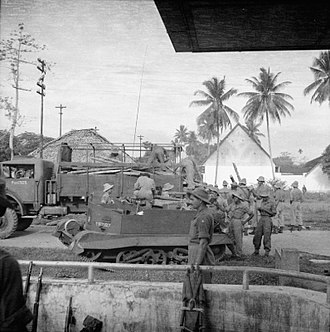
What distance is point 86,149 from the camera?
362 inches

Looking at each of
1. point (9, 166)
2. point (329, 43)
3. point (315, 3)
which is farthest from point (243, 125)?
point (9, 166)

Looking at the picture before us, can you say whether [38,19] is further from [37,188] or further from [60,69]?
[37,188]

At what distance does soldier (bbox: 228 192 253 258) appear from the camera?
771 centimetres

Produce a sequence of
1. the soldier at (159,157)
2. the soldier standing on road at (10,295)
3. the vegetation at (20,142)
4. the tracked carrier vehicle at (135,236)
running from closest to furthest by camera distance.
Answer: the soldier standing on road at (10,295) → the vegetation at (20,142) → the tracked carrier vehicle at (135,236) → the soldier at (159,157)

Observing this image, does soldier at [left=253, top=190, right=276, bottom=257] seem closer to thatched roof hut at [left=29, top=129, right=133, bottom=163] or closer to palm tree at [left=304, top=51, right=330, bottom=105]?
palm tree at [left=304, top=51, right=330, bottom=105]

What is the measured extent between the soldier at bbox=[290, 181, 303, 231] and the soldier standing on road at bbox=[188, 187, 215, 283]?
5993mm

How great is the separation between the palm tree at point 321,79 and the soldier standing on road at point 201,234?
2.65m

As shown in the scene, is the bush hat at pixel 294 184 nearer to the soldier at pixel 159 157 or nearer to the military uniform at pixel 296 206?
the military uniform at pixel 296 206

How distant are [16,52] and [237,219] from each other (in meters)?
4.22

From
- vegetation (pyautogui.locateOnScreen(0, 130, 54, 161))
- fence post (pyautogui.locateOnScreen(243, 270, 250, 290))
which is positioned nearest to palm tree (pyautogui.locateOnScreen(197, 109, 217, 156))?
vegetation (pyautogui.locateOnScreen(0, 130, 54, 161))

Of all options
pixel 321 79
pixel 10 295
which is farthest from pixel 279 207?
pixel 10 295

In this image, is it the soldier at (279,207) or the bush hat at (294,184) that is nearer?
the soldier at (279,207)

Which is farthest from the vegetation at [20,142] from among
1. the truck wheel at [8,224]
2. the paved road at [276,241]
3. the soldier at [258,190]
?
the soldier at [258,190]

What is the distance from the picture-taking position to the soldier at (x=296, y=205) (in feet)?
33.4
